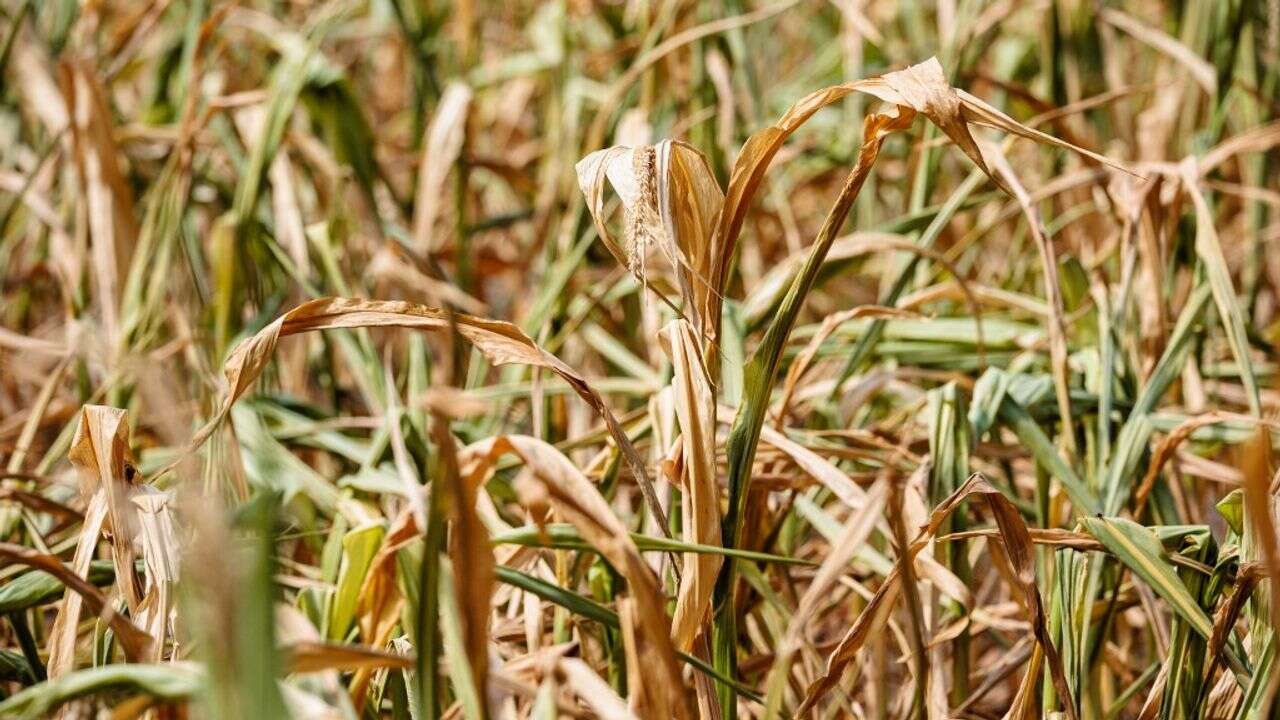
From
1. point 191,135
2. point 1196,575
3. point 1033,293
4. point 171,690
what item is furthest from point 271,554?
point 1033,293

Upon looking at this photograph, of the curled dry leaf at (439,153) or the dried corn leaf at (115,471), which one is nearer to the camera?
the dried corn leaf at (115,471)

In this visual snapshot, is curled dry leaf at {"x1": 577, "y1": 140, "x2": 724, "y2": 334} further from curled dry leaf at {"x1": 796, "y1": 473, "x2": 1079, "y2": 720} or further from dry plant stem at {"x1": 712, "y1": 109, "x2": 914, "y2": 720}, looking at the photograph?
curled dry leaf at {"x1": 796, "y1": 473, "x2": 1079, "y2": 720}

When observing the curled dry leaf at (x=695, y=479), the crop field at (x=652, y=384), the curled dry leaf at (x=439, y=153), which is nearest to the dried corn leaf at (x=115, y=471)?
the crop field at (x=652, y=384)

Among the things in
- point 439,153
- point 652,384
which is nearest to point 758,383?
point 652,384

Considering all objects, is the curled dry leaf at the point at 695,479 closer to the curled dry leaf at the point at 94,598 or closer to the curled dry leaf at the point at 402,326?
the curled dry leaf at the point at 402,326

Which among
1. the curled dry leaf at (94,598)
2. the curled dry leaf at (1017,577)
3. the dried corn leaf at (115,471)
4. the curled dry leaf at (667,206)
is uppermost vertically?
the curled dry leaf at (667,206)

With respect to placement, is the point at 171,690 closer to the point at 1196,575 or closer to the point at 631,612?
the point at 631,612

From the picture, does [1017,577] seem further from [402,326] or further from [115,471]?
[115,471]

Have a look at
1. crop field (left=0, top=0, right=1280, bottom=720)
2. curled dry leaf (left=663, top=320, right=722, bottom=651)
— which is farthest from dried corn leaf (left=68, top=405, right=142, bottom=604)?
curled dry leaf (left=663, top=320, right=722, bottom=651)
